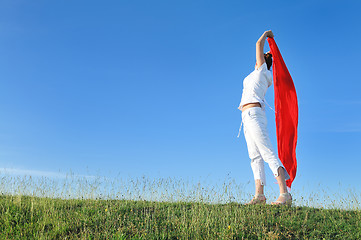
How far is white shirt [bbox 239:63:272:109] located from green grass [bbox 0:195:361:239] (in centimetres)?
232

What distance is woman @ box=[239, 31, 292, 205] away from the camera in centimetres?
718

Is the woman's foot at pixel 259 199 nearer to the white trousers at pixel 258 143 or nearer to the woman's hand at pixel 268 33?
the white trousers at pixel 258 143

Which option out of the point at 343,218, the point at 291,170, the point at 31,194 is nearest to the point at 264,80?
the point at 291,170

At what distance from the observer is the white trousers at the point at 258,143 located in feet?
23.5

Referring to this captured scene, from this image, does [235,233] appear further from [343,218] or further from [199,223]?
[343,218]

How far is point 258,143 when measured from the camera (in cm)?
724

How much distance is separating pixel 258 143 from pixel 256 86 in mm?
1267

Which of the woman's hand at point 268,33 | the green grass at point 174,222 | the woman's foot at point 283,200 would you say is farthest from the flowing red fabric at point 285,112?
the green grass at point 174,222

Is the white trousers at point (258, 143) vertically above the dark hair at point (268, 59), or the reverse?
the dark hair at point (268, 59)

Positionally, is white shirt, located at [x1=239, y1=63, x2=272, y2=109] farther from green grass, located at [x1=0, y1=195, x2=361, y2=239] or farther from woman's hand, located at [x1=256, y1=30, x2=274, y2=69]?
green grass, located at [x1=0, y1=195, x2=361, y2=239]

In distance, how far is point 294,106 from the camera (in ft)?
27.5

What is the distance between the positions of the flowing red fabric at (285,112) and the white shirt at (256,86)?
737 mm

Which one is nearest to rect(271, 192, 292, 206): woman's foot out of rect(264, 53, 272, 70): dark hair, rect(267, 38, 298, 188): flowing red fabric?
rect(267, 38, 298, 188): flowing red fabric

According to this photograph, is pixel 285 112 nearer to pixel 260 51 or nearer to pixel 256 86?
pixel 256 86
